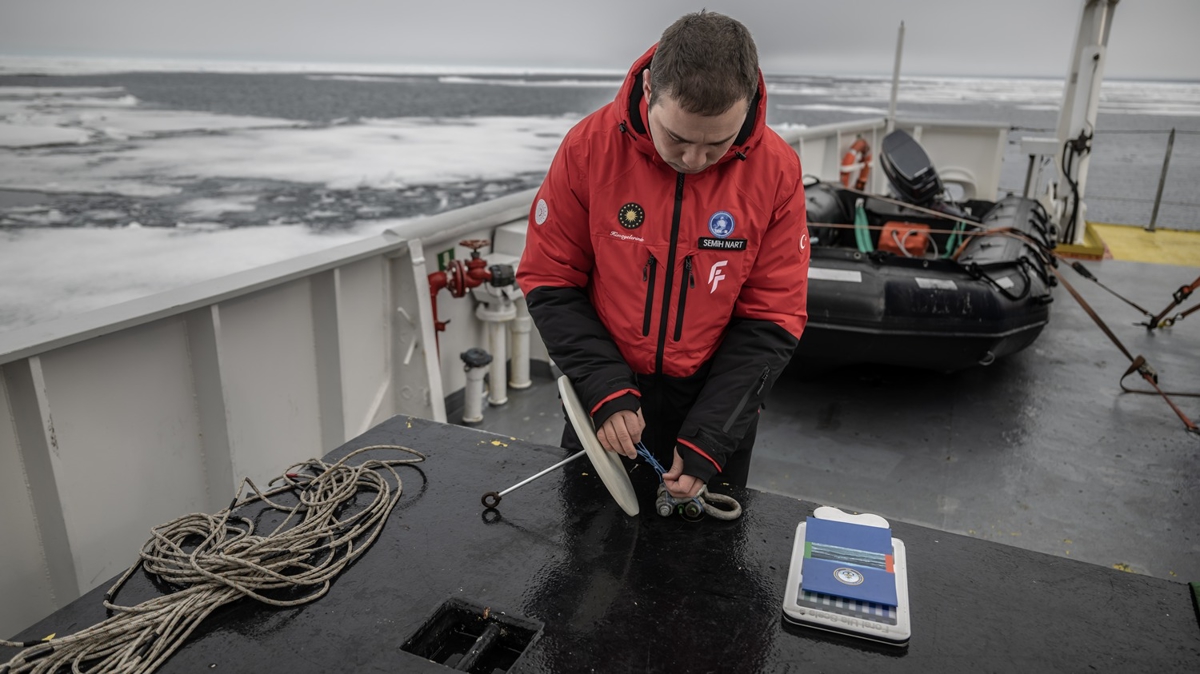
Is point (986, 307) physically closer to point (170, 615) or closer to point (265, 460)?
point (265, 460)

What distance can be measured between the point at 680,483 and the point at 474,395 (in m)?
2.05

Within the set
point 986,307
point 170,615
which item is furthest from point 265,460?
point 986,307

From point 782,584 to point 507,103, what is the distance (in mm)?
57347

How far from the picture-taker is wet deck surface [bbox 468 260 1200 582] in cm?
267

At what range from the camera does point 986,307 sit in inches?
138

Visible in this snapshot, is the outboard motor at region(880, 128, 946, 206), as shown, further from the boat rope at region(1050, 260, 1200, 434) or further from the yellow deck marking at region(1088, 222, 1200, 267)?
the yellow deck marking at region(1088, 222, 1200, 267)

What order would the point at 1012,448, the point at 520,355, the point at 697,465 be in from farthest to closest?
1. the point at 520,355
2. the point at 1012,448
3. the point at 697,465

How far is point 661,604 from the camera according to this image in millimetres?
1160

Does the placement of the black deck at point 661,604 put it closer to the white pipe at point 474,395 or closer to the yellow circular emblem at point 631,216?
the yellow circular emblem at point 631,216

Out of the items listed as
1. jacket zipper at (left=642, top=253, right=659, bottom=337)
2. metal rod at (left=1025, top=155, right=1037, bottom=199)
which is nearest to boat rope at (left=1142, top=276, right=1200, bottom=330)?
metal rod at (left=1025, top=155, right=1037, bottom=199)

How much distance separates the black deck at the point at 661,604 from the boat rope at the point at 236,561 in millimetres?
33

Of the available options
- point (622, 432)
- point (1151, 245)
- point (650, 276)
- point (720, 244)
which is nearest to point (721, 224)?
point (720, 244)

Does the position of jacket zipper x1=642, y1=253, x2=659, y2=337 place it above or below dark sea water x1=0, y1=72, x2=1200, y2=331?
above

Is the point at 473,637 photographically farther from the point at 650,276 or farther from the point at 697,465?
the point at 650,276
